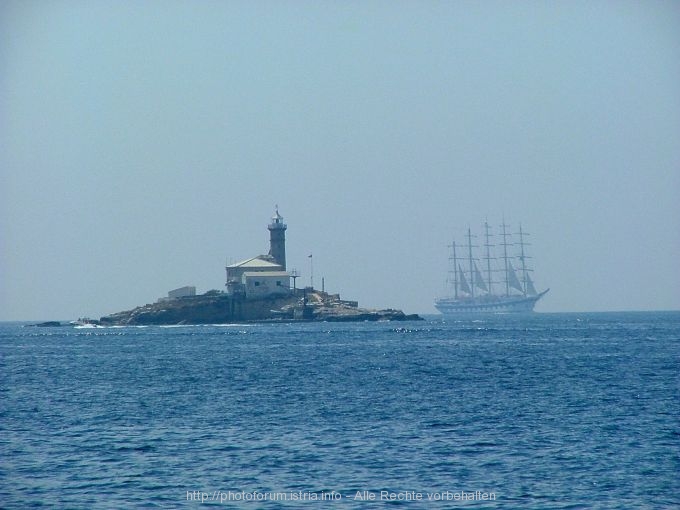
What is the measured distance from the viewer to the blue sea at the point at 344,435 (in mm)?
22234

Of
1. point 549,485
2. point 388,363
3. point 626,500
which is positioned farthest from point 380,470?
point 388,363

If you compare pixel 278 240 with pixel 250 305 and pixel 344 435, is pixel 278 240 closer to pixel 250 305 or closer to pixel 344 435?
pixel 250 305

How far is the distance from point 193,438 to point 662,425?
1341 centimetres

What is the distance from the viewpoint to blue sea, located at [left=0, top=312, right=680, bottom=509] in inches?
875

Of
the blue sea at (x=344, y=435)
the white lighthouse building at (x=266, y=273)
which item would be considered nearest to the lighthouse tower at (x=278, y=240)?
the white lighthouse building at (x=266, y=273)

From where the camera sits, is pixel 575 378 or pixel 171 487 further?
pixel 575 378

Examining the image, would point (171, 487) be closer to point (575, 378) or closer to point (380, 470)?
point (380, 470)

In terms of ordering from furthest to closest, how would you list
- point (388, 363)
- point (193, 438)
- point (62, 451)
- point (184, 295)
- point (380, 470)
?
point (184, 295), point (388, 363), point (193, 438), point (62, 451), point (380, 470)

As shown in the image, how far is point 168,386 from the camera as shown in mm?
44625

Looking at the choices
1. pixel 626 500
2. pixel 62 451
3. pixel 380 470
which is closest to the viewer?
pixel 626 500

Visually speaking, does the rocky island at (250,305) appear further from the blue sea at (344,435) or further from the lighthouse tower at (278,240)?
the blue sea at (344,435)

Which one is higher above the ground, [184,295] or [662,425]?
[184,295]

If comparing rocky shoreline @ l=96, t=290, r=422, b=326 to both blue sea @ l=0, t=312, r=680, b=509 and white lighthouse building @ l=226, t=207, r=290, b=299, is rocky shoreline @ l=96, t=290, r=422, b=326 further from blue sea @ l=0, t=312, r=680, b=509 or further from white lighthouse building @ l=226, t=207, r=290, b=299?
blue sea @ l=0, t=312, r=680, b=509

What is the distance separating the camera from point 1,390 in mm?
44562
